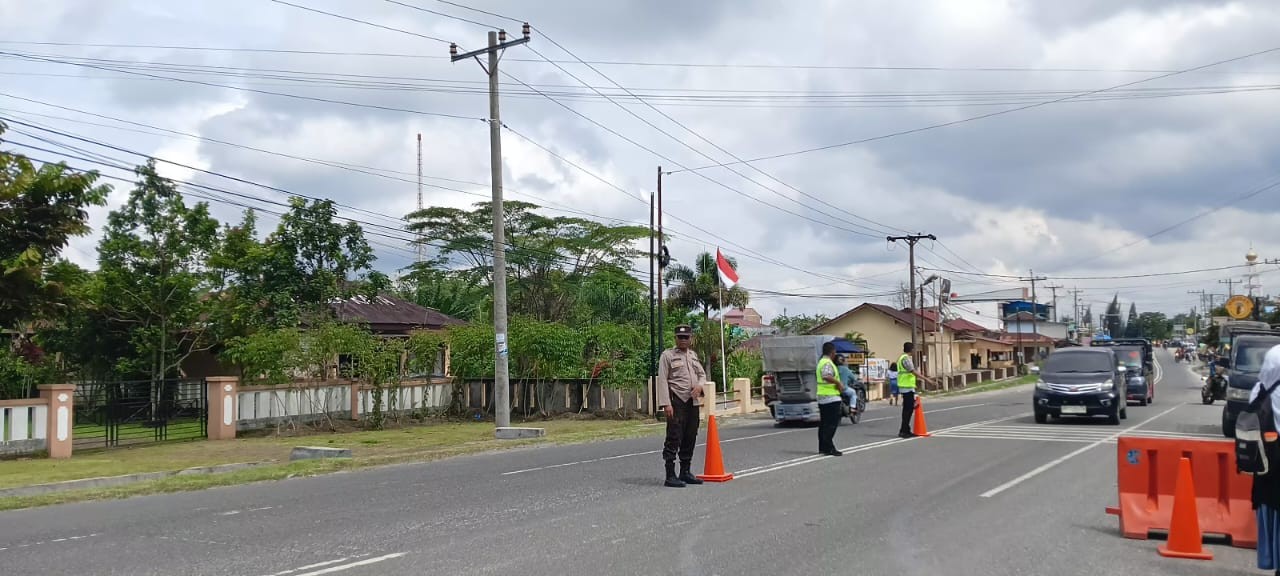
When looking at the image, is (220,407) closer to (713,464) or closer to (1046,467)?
(713,464)

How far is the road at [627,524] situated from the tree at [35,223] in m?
8.08

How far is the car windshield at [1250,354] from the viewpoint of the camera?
18734 millimetres

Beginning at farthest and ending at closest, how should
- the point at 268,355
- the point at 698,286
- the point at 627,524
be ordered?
the point at 698,286
the point at 268,355
the point at 627,524

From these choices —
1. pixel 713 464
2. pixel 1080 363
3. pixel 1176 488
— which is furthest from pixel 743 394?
pixel 1176 488

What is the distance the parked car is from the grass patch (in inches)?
357

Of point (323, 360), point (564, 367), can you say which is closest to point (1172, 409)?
point (564, 367)

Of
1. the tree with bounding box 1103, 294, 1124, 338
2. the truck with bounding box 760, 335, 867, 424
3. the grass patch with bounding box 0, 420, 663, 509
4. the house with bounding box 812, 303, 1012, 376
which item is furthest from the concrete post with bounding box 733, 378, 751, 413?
the tree with bounding box 1103, 294, 1124, 338

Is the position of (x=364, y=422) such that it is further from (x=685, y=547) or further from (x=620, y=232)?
(x=620, y=232)

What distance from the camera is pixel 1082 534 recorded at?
8.55 m

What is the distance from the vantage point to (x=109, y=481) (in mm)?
14023

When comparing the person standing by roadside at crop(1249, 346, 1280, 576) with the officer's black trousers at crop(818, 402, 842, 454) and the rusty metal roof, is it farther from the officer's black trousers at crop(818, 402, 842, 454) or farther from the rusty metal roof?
the rusty metal roof

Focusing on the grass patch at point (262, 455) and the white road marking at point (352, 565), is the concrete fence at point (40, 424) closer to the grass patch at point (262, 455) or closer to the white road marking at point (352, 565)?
the grass patch at point (262, 455)

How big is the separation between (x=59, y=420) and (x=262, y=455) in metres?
3.81

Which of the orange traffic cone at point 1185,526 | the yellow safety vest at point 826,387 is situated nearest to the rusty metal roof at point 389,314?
the yellow safety vest at point 826,387
